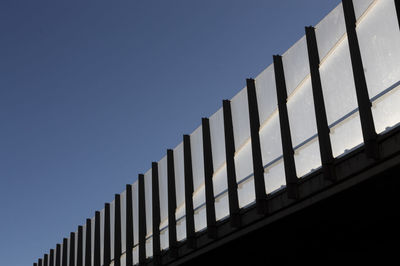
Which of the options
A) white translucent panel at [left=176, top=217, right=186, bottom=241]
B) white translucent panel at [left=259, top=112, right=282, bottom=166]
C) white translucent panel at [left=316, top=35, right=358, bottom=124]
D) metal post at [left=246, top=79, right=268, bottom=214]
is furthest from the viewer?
white translucent panel at [left=176, top=217, right=186, bottom=241]

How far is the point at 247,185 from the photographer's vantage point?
847 inches

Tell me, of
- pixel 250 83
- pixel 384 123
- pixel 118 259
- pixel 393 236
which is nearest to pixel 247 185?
pixel 250 83

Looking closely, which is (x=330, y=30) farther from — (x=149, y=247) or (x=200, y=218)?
(x=149, y=247)

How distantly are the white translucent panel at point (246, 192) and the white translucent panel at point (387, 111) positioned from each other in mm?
6481

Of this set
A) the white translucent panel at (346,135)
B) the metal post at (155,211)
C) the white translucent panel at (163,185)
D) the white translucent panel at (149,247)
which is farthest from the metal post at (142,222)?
the white translucent panel at (346,135)

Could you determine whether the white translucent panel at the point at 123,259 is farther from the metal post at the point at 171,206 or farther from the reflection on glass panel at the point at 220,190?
the reflection on glass panel at the point at 220,190

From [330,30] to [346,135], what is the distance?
378 centimetres

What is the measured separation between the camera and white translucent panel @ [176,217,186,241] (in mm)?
25656

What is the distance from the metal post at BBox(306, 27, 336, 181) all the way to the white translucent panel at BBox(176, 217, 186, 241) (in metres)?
10.2

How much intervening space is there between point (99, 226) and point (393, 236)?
21.8 meters

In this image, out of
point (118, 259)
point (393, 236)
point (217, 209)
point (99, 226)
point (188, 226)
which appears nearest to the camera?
point (393, 236)

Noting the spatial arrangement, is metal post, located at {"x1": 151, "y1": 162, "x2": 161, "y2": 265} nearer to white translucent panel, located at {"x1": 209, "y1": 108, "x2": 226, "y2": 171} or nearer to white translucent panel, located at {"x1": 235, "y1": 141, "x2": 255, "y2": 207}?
white translucent panel, located at {"x1": 209, "y1": 108, "x2": 226, "y2": 171}

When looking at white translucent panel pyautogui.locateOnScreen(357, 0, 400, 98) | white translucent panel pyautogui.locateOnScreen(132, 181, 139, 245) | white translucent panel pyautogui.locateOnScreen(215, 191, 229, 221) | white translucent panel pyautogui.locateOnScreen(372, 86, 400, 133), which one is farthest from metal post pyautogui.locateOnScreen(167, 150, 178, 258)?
white translucent panel pyautogui.locateOnScreen(357, 0, 400, 98)

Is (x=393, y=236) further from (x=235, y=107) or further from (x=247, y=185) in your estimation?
(x=235, y=107)
